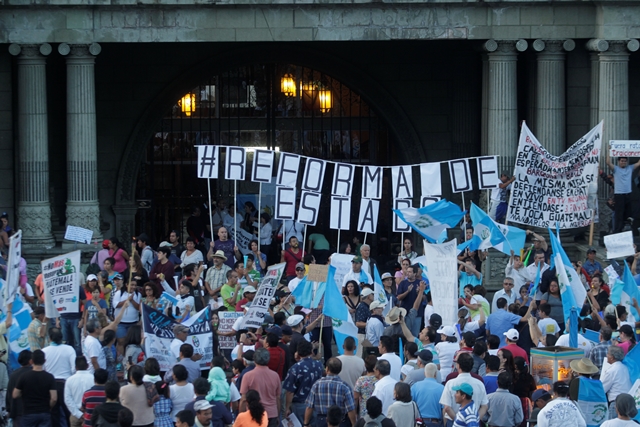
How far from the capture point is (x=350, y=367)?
51.2 ft

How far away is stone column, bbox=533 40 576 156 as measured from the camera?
83.3 feet

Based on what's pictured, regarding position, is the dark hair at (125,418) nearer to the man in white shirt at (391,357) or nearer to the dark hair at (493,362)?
the man in white shirt at (391,357)

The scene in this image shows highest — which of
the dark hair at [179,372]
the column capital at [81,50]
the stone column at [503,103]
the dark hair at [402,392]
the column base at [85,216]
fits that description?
the column capital at [81,50]

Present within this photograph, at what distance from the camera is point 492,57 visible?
2534 centimetres

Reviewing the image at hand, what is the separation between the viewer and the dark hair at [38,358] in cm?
1473

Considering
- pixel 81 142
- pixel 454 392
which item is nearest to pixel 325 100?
pixel 81 142

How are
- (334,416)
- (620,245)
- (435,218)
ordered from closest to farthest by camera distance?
(334,416), (435,218), (620,245)

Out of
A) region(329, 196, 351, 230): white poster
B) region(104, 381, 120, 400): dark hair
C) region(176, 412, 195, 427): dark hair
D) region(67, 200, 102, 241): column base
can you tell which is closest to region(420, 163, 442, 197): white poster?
region(329, 196, 351, 230): white poster

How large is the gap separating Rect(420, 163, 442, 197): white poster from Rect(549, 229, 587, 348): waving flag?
5.52m

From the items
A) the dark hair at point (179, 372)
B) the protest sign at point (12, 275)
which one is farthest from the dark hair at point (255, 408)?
the protest sign at point (12, 275)

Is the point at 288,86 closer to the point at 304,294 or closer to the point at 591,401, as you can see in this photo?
the point at 304,294

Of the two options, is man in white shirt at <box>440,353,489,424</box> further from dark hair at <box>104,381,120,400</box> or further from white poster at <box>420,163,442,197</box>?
white poster at <box>420,163,442,197</box>

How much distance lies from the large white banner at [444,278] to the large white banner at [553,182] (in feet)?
18.1

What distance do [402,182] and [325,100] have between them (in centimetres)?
697
